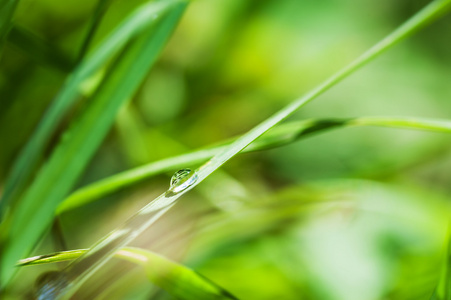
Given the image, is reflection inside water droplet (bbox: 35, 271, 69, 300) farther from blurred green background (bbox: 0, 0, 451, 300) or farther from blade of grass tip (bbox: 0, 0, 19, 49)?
blade of grass tip (bbox: 0, 0, 19, 49)

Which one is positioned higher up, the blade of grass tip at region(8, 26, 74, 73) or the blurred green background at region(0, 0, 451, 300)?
the blade of grass tip at region(8, 26, 74, 73)

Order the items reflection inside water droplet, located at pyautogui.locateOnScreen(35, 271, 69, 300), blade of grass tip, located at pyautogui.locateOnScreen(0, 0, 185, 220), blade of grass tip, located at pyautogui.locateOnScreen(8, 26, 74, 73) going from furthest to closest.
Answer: blade of grass tip, located at pyautogui.locateOnScreen(8, 26, 74, 73) < blade of grass tip, located at pyautogui.locateOnScreen(0, 0, 185, 220) < reflection inside water droplet, located at pyautogui.locateOnScreen(35, 271, 69, 300)

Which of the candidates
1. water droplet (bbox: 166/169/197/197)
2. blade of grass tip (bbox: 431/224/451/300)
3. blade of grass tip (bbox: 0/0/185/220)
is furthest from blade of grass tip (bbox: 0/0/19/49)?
blade of grass tip (bbox: 431/224/451/300)

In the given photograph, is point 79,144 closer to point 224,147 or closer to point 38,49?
point 224,147

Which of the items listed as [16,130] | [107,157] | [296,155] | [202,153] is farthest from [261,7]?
[202,153]

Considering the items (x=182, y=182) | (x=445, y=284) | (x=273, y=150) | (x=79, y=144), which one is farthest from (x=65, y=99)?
(x=273, y=150)

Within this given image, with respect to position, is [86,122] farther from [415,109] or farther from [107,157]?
[415,109]

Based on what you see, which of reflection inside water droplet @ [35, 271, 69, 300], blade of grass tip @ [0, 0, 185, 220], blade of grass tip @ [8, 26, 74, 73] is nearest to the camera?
reflection inside water droplet @ [35, 271, 69, 300]
